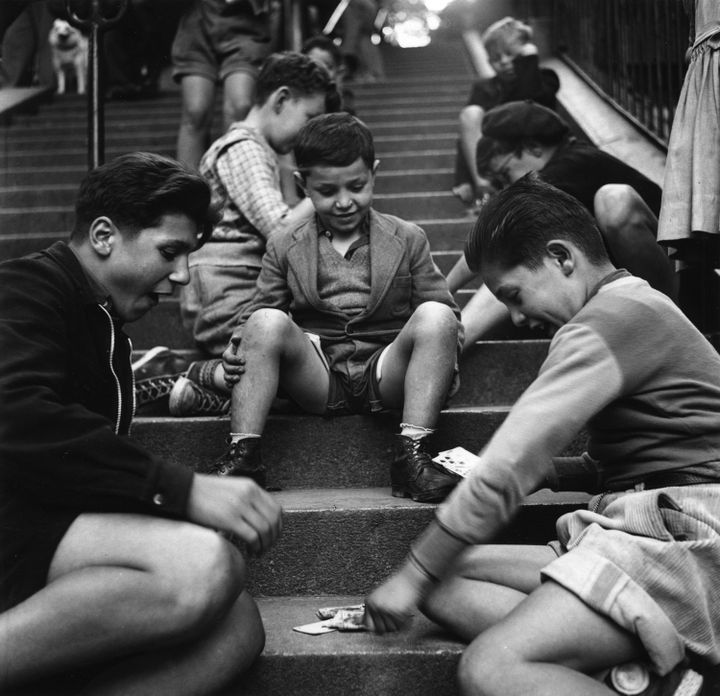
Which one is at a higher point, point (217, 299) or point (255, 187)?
point (255, 187)

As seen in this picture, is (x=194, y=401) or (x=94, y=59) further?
(x=94, y=59)

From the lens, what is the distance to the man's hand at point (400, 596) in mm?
1929

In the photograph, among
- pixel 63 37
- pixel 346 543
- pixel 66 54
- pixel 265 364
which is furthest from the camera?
pixel 66 54

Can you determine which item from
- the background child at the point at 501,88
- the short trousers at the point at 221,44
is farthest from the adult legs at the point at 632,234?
the short trousers at the point at 221,44

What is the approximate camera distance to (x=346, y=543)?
264 cm

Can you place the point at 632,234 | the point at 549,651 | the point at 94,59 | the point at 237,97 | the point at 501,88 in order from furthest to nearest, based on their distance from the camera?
the point at 501,88
the point at 237,97
the point at 94,59
the point at 632,234
the point at 549,651

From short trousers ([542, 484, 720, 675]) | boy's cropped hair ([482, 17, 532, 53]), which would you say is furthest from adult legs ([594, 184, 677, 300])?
boy's cropped hair ([482, 17, 532, 53])

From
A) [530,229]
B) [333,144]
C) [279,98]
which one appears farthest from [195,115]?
[530,229]

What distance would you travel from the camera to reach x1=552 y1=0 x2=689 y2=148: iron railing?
508 cm

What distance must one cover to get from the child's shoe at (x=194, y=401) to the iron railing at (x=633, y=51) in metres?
2.56

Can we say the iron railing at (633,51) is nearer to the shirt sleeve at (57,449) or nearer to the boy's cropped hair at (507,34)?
the boy's cropped hair at (507,34)

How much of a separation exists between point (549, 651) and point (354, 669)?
52 centimetres

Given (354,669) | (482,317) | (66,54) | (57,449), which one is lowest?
(354,669)

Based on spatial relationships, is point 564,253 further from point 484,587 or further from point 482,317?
point 482,317
